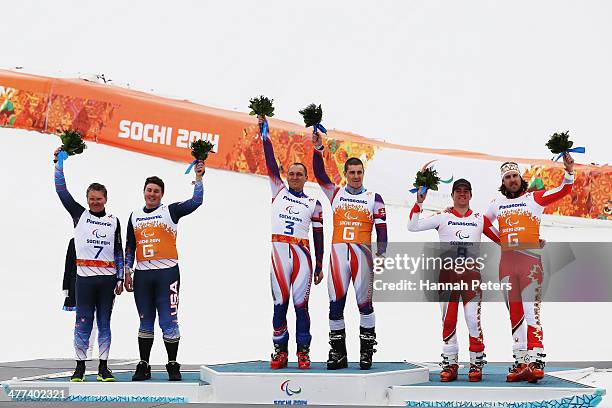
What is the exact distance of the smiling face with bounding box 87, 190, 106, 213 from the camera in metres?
7.59

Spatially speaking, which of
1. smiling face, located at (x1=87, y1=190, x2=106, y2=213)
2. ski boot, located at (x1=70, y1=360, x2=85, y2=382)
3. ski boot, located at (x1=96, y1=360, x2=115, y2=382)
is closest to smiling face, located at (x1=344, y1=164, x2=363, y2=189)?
smiling face, located at (x1=87, y1=190, x2=106, y2=213)

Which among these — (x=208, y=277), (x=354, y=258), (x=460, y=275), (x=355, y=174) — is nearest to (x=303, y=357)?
(x=354, y=258)

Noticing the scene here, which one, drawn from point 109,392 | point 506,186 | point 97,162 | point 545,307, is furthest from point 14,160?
point 506,186

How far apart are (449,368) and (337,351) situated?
888mm

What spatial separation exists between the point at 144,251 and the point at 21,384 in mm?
1406

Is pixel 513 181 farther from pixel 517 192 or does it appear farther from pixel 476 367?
pixel 476 367

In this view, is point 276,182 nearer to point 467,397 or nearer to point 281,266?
point 281,266

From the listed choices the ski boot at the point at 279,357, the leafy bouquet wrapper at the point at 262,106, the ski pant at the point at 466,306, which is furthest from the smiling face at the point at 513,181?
the ski boot at the point at 279,357

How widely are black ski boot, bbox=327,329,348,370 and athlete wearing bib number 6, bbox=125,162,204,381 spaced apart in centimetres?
122

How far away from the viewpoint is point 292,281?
24.6 feet

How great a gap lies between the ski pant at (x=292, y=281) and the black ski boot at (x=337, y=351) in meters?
0.22

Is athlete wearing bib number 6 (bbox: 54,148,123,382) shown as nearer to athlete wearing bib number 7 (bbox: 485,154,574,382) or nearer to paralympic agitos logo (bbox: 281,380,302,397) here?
paralympic agitos logo (bbox: 281,380,302,397)

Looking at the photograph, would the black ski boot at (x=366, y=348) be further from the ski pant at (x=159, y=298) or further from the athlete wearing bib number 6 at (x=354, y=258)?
the ski pant at (x=159, y=298)

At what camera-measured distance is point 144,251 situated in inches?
291
